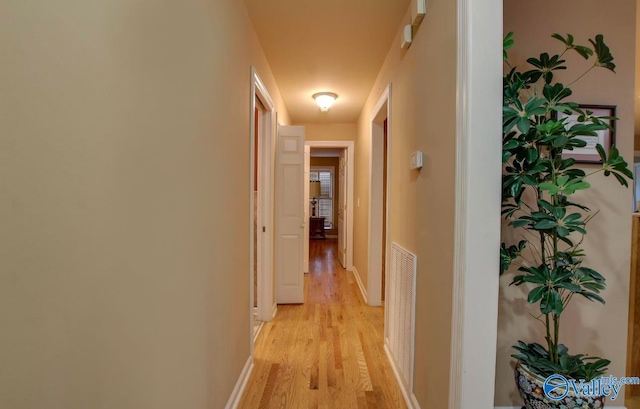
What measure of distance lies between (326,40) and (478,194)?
1879 millimetres

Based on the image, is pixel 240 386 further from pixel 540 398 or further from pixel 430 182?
pixel 430 182

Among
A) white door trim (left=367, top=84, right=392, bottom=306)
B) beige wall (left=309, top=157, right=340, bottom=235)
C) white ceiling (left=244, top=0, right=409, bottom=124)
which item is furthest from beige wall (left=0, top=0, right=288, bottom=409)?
beige wall (left=309, top=157, right=340, bottom=235)

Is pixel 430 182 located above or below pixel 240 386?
above

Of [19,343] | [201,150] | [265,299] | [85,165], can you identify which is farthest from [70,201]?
[265,299]

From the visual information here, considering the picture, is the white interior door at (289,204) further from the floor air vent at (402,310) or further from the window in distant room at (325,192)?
the window in distant room at (325,192)

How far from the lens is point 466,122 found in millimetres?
1112

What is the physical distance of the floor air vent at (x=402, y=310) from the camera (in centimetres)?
175

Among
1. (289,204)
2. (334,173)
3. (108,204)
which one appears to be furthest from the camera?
(334,173)

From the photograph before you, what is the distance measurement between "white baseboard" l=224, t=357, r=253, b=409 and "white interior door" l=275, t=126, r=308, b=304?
4.45 ft

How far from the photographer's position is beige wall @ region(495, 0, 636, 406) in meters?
1.55

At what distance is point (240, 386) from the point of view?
1.85m

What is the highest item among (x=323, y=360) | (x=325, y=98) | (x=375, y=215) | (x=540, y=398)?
(x=325, y=98)

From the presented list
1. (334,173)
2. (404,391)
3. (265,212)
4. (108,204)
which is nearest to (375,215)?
(265,212)

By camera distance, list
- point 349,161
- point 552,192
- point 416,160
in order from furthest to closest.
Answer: point 349,161, point 416,160, point 552,192
